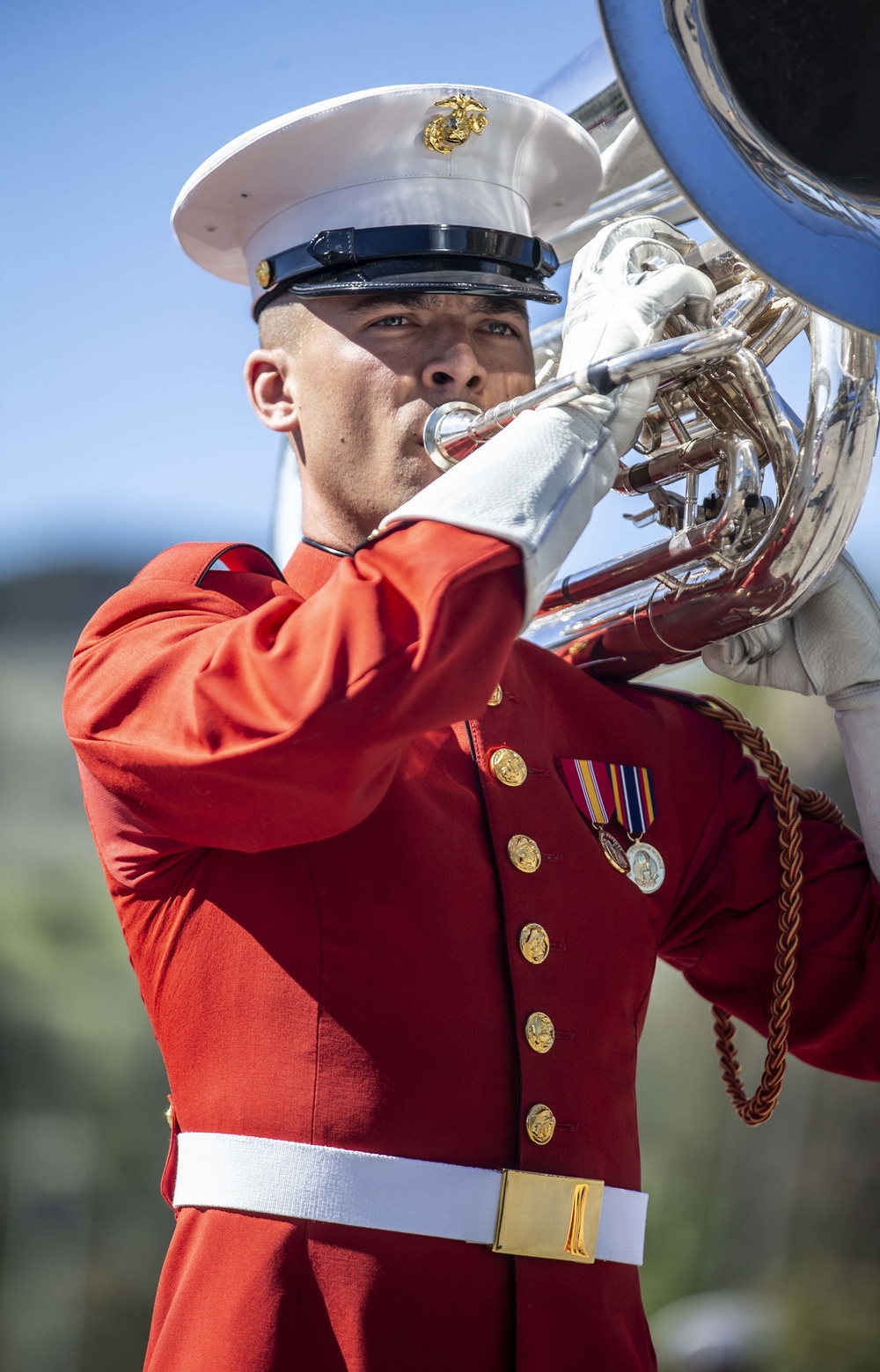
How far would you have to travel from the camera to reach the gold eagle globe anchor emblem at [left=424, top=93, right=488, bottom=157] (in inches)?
84.5

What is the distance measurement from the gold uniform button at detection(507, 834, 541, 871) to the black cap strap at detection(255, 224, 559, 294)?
32.8 inches

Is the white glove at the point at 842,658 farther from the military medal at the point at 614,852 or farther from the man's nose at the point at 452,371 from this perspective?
the man's nose at the point at 452,371

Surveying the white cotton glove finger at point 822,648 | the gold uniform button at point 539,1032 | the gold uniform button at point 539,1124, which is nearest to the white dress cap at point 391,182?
the white cotton glove finger at point 822,648

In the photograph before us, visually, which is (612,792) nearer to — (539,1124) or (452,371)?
(539,1124)

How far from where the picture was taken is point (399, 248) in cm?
209

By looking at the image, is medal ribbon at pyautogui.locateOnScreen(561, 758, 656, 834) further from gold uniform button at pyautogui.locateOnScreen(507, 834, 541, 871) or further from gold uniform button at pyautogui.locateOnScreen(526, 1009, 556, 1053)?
gold uniform button at pyautogui.locateOnScreen(526, 1009, 556, 1053)

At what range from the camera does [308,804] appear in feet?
5.09

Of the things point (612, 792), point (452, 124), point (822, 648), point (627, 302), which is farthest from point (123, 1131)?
point (627, 302)

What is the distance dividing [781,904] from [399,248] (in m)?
1.11

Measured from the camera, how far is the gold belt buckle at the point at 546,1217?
1.71m

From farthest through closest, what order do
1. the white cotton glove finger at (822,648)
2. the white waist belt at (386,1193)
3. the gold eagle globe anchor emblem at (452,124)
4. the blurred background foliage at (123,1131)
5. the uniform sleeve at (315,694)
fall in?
the blurred background foliage at (123,1131) → the white cotton glove finger at (822,648) → the gold eagle globe anchor emblem at (452,124) → the white waist belt at (386,1193) → the uniform sleeve at (315,694)

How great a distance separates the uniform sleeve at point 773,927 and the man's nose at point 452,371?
737 millimetres

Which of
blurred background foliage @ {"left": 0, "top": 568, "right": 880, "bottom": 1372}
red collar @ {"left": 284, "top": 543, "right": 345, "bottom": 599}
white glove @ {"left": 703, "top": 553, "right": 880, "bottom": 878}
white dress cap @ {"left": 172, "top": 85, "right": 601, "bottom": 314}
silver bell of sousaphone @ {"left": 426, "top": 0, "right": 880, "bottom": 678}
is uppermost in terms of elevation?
white dress cap @ {"left": 172, "top": 85, "right": 601, "bottom": 314}

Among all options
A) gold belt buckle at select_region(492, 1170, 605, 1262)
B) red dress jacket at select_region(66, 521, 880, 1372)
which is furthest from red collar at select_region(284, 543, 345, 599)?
gold belt buckle at select_region(492, 1170, 605, 1262)
